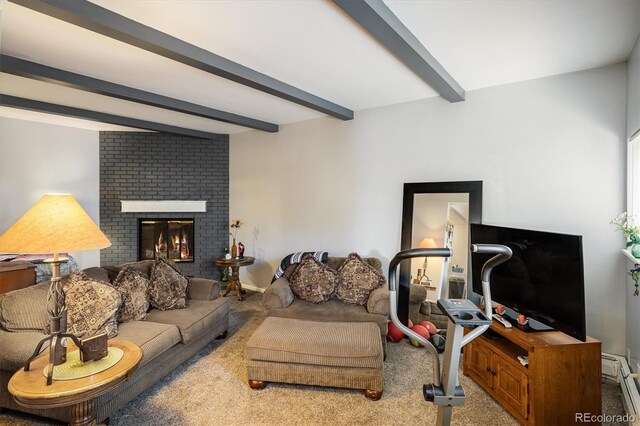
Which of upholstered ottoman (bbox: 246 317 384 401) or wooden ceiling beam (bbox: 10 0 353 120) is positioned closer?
wooden ceiling beam (bbox: 10 0 353 120)

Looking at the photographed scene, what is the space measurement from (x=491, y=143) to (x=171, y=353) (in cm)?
340

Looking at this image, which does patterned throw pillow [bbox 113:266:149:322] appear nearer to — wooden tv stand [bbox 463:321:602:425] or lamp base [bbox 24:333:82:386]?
lamp base [bbox 24:333:82:386]

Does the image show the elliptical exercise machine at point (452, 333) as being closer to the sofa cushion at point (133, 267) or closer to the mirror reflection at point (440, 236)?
the mirror reflection at point (440, 236)

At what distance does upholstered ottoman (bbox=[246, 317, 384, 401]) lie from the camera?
2289 mm

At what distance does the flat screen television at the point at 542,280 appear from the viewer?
2.02m

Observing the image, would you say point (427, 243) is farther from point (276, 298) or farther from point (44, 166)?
point (44, 166)

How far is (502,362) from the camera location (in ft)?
7.37

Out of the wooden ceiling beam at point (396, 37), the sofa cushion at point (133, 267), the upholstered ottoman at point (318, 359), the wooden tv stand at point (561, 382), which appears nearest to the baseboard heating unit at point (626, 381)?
the wooden tv stand at point (561, 382)

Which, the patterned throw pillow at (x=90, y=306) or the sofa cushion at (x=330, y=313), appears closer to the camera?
the patterned throw pillow at (x=90, y=306)

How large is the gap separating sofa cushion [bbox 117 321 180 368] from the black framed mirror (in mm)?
2271

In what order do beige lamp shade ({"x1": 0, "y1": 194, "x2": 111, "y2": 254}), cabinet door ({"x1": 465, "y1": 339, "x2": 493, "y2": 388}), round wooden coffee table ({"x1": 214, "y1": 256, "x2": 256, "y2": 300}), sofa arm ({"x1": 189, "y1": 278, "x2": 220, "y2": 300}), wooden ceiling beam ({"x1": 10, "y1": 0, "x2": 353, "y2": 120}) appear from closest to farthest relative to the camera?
beige lamp shade ({"x1": 0, "y1": 194, "x2": 111, "y2": 254}) < wooden ceiling beam ({"x1": 10, "y1": 0, "x2": 353, "y2": 120}) < cabinet door ({"x1": 465, "y1": 339, "x2": 493, "y2": 388}) < sofa arm ({"x1": 189, "y1": 278, "x2": 220, "y2": 300}) < round wooden coffee table ({"x1": 214, "y1": 256, "x2": 256, "y2": 300})

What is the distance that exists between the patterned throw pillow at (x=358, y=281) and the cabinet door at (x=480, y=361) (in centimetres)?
97

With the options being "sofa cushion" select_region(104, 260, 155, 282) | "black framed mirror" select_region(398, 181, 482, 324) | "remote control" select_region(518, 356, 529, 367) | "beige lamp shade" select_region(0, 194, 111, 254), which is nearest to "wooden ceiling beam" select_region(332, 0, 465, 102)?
"black framed mirror" select_region(398, 181, 482, 324)

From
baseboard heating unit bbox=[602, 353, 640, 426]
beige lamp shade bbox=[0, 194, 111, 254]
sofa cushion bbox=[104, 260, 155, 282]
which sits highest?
beige lamp shade bbox=[0, 194, 111, 254]
